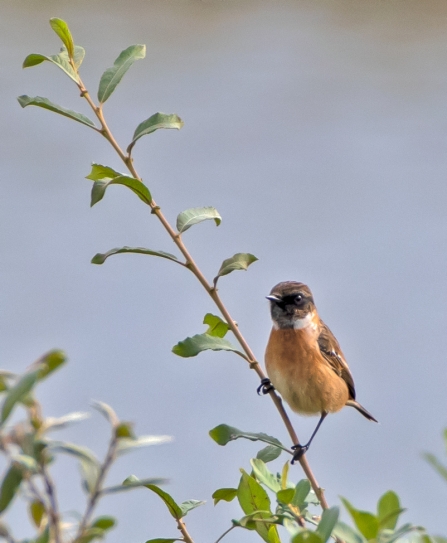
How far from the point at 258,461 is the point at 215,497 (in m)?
0.22

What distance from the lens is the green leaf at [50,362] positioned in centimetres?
78

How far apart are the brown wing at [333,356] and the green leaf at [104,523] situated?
9.80 feet

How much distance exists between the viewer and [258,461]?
1.49 metres

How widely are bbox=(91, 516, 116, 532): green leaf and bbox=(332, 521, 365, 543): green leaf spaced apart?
355 millimetres

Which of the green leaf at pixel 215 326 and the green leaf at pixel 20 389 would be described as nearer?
the green leaf at pixel 20 389

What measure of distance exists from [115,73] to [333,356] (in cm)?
234

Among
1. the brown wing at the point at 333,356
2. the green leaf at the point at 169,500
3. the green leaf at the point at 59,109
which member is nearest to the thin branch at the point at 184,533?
the green leaf at the point at 169,500

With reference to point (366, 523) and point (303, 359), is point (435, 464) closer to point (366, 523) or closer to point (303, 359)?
point (366, 523)

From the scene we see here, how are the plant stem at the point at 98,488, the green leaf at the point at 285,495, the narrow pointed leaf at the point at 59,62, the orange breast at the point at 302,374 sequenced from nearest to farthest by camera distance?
the plant stem at the point at 98,488
the green leaf at the point at 285,495
the narrow pointed leaf at the point at 59,62
the orange breast at the point at 302,374

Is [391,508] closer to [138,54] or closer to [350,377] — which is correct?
[138,54]

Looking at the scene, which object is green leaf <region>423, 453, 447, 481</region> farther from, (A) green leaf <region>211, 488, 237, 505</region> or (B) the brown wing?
(B) the brown wing

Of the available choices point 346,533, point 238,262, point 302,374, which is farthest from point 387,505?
point 302,374

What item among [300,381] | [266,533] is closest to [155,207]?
[266,533]

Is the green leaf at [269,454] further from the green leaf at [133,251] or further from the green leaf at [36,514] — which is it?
the green leaf at [36,514]
